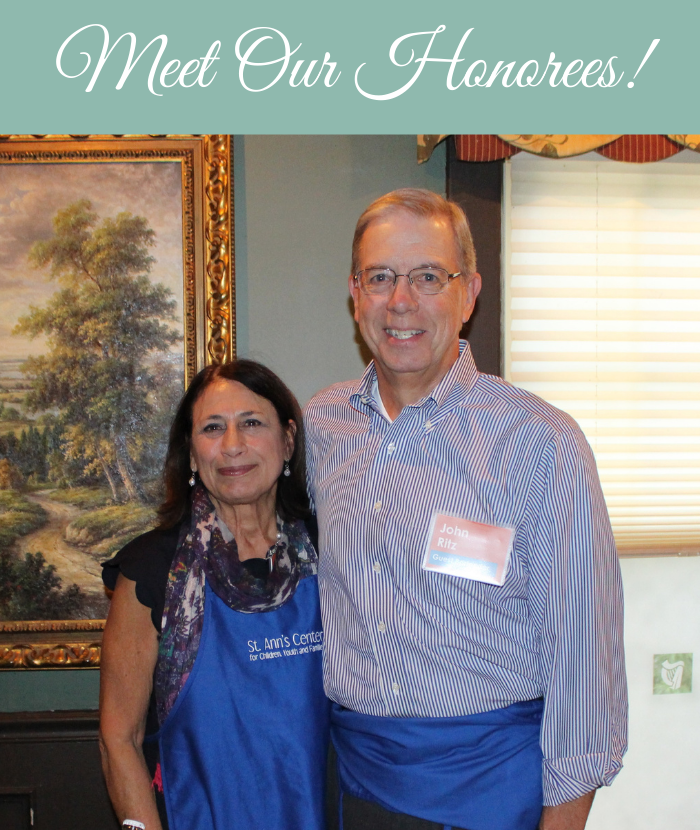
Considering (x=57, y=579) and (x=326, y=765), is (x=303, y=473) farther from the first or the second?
(x=57, y=579)

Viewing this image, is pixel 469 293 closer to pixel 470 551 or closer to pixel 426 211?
pixel 426 211

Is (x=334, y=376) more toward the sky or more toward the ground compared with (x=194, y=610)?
more toward the sky

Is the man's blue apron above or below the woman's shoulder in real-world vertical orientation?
below

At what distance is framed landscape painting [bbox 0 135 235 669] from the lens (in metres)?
2.18

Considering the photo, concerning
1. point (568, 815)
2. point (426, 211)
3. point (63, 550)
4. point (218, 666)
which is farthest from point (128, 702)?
point (426, 211)

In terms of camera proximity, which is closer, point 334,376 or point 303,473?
point 303,473

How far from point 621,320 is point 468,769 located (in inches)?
66.9

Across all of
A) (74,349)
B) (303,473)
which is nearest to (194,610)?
(303,473)

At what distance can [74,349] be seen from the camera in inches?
85.9

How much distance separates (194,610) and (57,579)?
840mm

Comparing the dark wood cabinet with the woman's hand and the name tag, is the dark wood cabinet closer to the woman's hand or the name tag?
the woman's hand

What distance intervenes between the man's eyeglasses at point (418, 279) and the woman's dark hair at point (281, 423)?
1.26ft

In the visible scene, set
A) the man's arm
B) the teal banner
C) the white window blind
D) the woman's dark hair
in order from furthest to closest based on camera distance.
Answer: the white window blind → the teal banner → the woman's dark hair → the man's arm

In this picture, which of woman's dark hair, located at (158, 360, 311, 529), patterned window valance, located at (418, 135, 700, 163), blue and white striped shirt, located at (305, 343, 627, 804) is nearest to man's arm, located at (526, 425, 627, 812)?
blue and white striped shirt, located at (305, 343, 627, 804)
